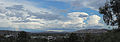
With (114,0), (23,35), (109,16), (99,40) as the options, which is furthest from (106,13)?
(23,35)

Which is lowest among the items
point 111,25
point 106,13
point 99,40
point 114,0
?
point 99,40

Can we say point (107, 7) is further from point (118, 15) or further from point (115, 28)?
point (115, 28)

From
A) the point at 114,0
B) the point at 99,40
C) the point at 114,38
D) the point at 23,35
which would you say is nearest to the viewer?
the point at 114,38

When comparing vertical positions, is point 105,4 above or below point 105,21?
above

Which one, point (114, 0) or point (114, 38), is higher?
point (114, 0)

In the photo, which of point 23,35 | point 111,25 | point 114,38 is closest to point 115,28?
point 111,25

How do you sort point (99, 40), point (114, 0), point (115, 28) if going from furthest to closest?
point (115, 28), point (114, 0), point (99, 40)

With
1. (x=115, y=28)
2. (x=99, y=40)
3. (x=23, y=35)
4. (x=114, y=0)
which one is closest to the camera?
(x=99, y=40)

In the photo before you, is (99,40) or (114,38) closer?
(114,38)

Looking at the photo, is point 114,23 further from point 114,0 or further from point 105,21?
point 114,0
